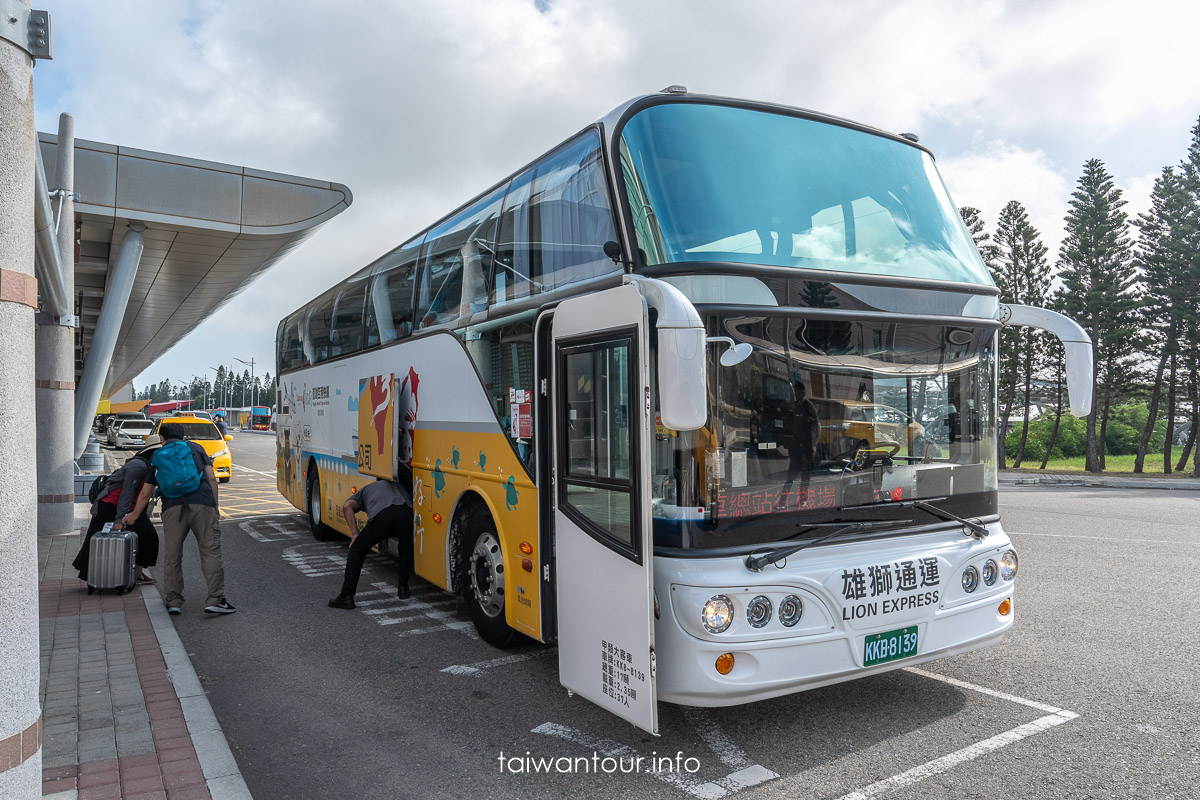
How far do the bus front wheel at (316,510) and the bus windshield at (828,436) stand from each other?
8.81 meters

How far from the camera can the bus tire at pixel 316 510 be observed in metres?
11.7

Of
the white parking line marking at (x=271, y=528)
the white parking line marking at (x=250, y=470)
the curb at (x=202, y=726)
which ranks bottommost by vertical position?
the white parking line marking at (x=250, y=470)

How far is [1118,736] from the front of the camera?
14.2 ft

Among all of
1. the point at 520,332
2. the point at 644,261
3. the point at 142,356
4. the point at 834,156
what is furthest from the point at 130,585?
the point at 142,356

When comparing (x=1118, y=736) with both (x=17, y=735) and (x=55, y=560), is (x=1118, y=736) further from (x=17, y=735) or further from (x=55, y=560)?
(x=55, y=560)

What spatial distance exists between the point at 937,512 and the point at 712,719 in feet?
5.87

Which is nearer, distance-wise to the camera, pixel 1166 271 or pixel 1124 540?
pixel 1124 540

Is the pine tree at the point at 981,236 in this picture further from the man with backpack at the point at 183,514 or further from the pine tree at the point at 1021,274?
the man with backpack at the point at 183,514

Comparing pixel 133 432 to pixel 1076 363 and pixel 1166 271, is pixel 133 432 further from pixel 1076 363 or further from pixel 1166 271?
pixel 1166 271

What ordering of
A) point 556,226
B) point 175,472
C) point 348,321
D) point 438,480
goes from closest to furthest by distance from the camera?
point 556,226 → point 438,480 → point 175,472 → point 348,321

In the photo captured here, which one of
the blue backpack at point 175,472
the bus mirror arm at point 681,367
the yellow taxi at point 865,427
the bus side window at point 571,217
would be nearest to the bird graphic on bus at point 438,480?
the blue backpack at point 175,472

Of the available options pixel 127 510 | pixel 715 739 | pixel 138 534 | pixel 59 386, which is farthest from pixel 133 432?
pixel 715 739

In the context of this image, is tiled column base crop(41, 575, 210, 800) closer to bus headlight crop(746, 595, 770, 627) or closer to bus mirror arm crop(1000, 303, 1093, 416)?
bus headlight crop(746, 595, 770, 627)

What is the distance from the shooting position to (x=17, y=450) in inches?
116
